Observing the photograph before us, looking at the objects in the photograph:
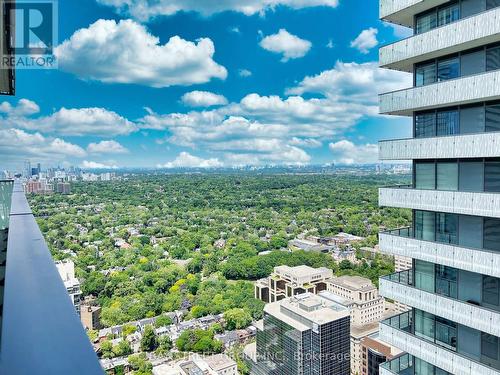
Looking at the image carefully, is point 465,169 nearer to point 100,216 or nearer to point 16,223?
point 16,223

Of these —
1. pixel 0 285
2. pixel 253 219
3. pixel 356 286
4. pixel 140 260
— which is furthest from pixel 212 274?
pixel 0 285

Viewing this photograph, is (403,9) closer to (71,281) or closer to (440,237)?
(440,237)

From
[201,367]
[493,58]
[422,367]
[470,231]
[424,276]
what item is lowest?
[201,367]

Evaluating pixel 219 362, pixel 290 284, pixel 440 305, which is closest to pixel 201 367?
pixel 219 362

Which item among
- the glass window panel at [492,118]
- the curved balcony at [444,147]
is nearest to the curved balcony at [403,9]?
the glass window panel at [492,118]

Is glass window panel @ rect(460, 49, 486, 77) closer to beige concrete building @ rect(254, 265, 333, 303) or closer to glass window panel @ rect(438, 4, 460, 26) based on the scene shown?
glass window panel @ rect(438, 4, 460, 26)

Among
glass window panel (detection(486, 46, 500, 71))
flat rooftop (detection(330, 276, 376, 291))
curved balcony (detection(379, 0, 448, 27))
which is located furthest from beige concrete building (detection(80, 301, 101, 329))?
glass window panel (detection(486, 46, 500, 71))

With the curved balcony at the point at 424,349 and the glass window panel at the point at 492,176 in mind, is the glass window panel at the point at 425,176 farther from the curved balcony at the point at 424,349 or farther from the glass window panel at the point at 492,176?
the curved balcony at the point at 424,349
